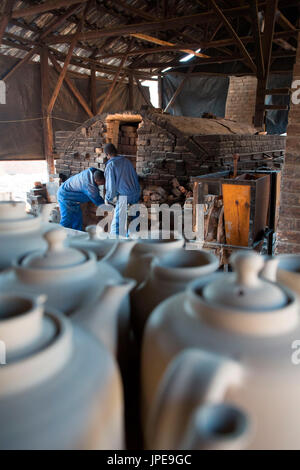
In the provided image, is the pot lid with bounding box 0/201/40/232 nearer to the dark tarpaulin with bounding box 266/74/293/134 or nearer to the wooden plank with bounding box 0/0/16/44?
the wooden plank with bounding box 0/0/16/44

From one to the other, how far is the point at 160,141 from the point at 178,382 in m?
5.03

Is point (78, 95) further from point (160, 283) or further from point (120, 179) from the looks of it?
point (160, 283)

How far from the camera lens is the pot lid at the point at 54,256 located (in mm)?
961

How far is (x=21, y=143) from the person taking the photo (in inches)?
321

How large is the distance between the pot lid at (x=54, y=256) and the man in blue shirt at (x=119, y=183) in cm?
379

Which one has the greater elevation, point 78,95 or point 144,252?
point 78,95

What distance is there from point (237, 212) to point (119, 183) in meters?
2.02

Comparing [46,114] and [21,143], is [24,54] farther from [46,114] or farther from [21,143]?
[21,143]

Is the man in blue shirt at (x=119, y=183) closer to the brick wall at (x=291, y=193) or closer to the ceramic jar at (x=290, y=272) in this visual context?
the brick wall at (x=291, y=193)

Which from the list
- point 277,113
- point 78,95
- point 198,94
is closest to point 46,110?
point 78,95

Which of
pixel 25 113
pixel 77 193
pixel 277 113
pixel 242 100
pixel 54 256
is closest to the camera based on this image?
pixel 54 256

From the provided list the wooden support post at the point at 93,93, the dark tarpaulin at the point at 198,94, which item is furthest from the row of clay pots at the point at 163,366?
the dark tarpaulin at the point at 198,94

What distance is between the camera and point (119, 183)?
15.9ft

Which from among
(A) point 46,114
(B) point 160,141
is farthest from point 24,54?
(B) point 160,141
